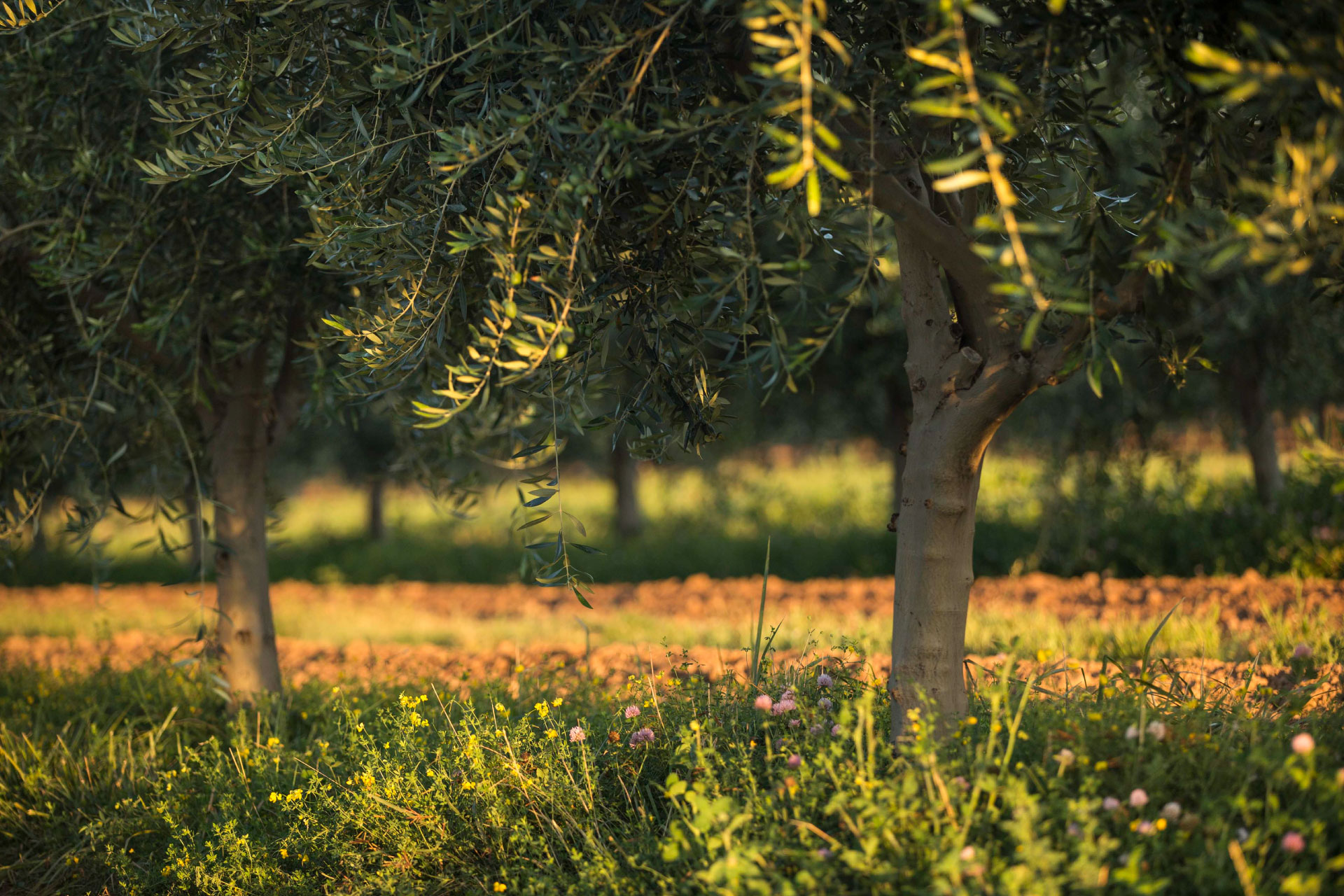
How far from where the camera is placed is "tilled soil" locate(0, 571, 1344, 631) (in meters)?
7.06

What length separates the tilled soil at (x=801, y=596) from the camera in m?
7.06

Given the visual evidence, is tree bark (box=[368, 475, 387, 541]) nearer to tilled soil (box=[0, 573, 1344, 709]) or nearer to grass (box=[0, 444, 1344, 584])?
grass (box=[0, 444, 1344, 584])

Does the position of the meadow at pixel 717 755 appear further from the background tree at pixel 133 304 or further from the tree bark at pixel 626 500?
the tree bark at pixel 626 500

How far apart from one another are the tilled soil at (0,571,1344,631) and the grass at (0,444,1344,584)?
1.97 ft

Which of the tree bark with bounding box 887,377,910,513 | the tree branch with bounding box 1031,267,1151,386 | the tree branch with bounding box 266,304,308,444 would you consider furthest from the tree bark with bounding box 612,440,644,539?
the tree branch with bounding box 1031,267,1151,386

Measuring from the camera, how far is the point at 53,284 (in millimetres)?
4617

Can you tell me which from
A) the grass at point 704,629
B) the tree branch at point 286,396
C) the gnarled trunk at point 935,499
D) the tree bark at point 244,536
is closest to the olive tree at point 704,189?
the gnarled trunk at point 935,499

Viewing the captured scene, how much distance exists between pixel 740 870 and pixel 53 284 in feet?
14.4

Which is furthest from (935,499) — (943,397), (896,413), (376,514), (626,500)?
(376,514)

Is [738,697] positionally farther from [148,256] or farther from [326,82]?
[148,256]

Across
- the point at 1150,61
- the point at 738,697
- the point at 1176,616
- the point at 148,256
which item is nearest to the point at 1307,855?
the point at 738,697

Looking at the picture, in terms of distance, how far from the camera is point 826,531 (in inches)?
605

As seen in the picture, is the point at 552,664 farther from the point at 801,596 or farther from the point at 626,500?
the point at 626,500

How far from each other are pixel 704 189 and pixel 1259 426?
31.7ft
